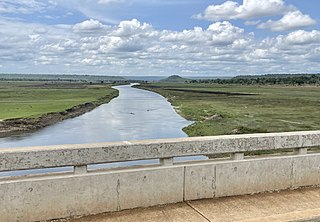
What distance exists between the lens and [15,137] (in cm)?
3303

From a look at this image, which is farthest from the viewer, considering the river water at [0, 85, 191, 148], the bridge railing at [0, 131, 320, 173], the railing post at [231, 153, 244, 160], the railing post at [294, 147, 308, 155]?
the river water at [0, 85, 191, 148]

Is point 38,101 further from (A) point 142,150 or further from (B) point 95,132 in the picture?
(A) point 142,150

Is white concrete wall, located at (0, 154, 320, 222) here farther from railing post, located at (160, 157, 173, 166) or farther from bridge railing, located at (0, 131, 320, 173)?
bridge railing, located at (0, 131, 320, 173)

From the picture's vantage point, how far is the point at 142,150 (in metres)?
5.75

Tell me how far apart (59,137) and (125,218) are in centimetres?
2823

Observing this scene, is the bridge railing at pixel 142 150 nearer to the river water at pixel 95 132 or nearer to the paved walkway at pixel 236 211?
the paved walkway at pixel 236 211

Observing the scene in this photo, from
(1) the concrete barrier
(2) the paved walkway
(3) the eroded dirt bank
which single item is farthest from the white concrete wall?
(3) the eroded dirt bank

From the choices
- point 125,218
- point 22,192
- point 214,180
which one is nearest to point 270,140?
point 214,180

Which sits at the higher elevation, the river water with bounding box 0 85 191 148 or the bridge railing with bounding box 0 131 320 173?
the bridge railing with bounding box 0 131 320 173

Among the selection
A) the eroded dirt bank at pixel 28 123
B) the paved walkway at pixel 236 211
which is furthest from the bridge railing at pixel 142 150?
the eroded dirt bank at pixel 28 123

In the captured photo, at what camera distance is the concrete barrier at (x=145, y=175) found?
16.8 ft

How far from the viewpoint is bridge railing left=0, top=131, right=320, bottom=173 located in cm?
507

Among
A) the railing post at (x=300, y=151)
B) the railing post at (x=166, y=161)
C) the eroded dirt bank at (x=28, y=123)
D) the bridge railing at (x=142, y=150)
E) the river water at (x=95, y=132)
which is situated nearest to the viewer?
the bridge railing at (x=142, y=150)

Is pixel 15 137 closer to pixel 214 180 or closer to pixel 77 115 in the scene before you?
pixel 77 115
